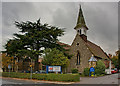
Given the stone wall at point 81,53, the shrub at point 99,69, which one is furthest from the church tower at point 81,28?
the shrub at point 99,69

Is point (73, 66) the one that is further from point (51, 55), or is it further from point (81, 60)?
point (51, 55)

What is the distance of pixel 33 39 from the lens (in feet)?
82.7

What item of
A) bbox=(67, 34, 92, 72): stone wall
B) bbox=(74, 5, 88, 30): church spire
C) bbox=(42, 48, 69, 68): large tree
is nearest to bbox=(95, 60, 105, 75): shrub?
bbox=(67, 34, 92, 72): stone wall

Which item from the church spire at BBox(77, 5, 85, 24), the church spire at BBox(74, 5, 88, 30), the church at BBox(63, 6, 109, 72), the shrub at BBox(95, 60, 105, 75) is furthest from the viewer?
the church spire at BBox(77, 5, 85, 24)

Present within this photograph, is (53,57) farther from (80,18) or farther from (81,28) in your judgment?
(80,18)

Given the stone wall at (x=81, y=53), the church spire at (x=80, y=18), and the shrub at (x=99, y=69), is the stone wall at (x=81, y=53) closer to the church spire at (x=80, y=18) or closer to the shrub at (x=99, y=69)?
the shrub at (x=99, y=69)

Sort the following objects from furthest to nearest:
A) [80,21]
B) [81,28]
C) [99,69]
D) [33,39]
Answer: [80,21], [81,28], [99,69], [33,39]

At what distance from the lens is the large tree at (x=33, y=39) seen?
81.6 feet

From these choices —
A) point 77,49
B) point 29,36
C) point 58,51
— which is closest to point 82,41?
point 77,49

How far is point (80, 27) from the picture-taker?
1508 inches

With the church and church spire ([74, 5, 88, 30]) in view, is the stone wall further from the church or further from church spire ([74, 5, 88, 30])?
church spire ([74, 5, 88, 30])

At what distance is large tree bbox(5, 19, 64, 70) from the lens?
24.9m

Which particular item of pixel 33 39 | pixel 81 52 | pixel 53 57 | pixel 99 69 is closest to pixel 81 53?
pixel 81 52

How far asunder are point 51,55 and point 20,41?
6383 millimetres
